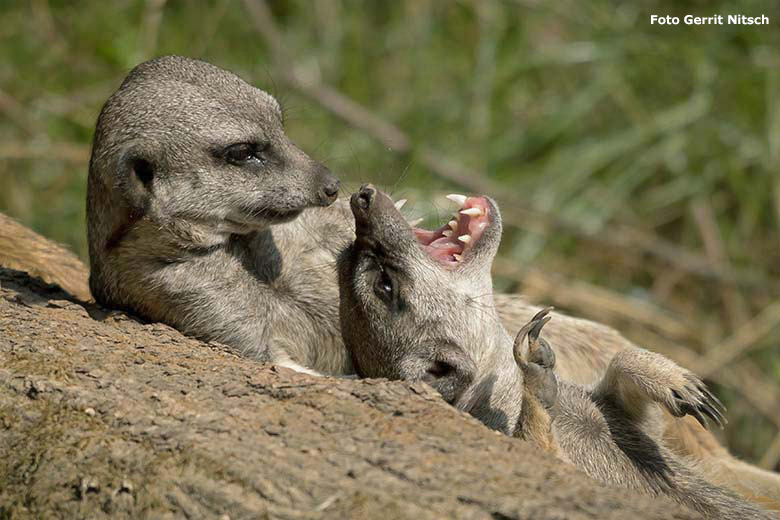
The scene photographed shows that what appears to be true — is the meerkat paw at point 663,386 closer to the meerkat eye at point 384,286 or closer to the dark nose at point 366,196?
the meerkat eye at point 384,286

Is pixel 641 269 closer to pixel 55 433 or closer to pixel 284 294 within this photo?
pixel 284 294

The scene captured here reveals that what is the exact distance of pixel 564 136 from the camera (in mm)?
7730

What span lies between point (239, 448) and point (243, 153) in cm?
134

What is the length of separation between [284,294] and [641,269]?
13.6 ft

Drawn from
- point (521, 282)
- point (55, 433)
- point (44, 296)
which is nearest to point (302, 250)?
point (44, 296)

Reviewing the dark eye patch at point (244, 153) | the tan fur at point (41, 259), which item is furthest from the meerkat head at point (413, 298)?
the tan fur at point (41, 259)

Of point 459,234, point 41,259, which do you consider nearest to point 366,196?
point 459,234

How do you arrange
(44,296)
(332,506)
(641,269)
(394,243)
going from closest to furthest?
(332,506)
(394,243)
(44,296)
(641,269)

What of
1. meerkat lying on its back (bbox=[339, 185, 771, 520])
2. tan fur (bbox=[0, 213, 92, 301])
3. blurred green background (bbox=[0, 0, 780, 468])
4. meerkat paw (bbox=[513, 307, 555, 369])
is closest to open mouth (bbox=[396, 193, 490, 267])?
meerkat lying on its back (bbox=[339, 185, 771, 520])

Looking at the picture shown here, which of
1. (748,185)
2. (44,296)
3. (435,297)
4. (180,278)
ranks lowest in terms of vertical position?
(44,296)

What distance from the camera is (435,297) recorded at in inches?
134

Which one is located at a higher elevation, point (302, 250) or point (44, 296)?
point (302, 250)

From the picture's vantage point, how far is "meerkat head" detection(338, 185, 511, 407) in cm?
337

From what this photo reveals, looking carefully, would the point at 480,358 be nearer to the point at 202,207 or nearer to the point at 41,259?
the point at 202,207
